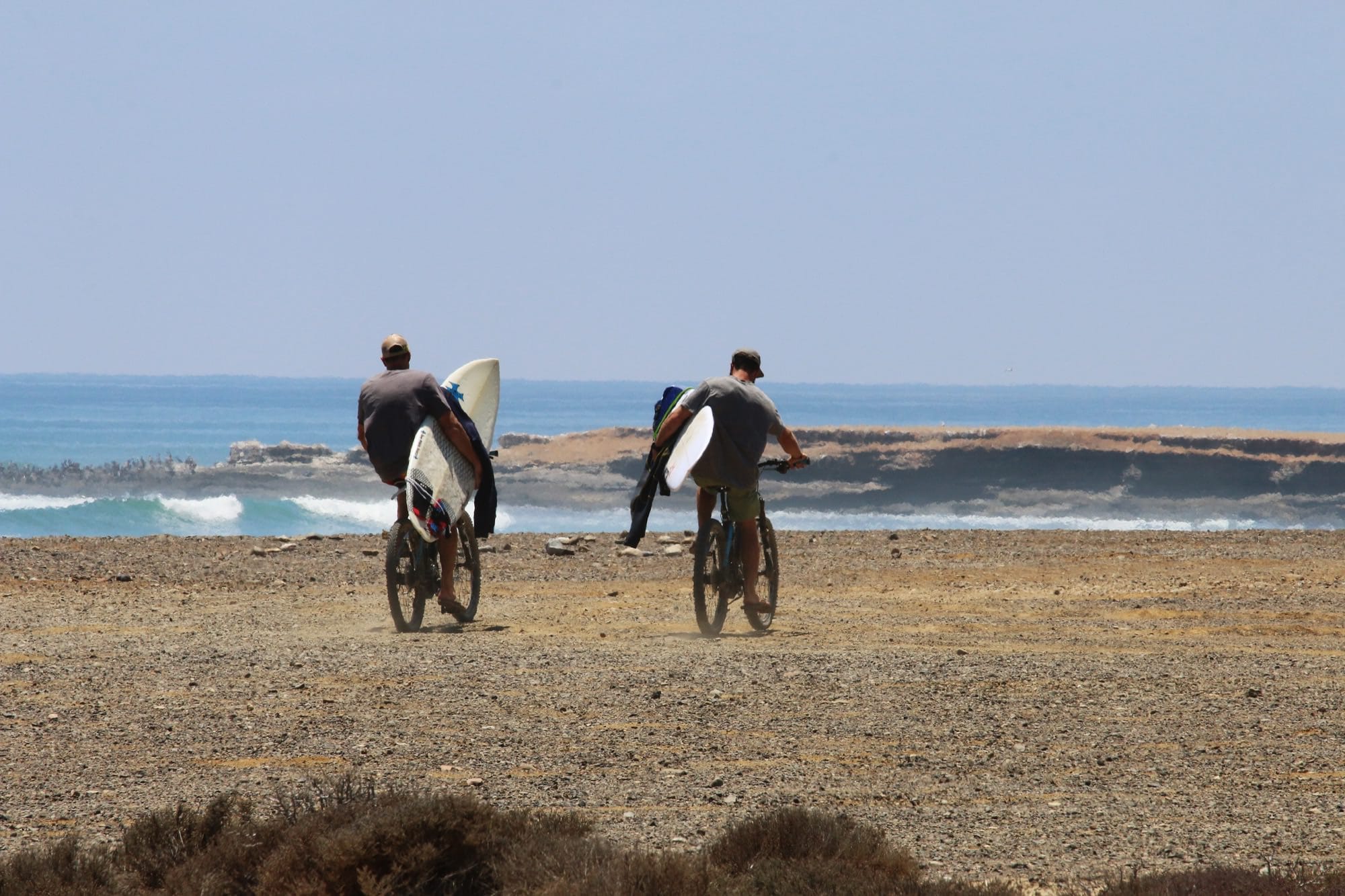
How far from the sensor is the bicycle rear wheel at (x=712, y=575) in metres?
9.50

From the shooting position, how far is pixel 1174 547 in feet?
55.1

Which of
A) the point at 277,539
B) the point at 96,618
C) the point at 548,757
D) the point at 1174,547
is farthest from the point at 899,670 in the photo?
the point at 277,539

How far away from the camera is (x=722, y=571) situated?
9.60 meters

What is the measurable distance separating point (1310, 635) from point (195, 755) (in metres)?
7.43

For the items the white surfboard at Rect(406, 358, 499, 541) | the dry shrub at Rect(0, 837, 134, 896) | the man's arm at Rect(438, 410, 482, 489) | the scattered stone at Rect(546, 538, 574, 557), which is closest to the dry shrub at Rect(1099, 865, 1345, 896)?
the dry shrub at Rect(0, 837, 134, 896)

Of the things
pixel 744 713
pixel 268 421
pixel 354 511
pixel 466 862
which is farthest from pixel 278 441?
pixel 466 862

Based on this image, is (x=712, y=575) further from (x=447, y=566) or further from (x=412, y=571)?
(x=412, y=571)

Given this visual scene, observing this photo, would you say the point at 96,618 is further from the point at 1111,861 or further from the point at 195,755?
the point at 1111,861

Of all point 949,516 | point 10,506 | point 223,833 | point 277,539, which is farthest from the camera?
point 949,516

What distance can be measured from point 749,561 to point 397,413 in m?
2.60

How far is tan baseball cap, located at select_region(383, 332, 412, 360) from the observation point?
9.71 metres

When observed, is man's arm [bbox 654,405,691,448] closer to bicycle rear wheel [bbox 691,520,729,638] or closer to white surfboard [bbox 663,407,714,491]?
white surfboard [bbox 663,407,714,491]

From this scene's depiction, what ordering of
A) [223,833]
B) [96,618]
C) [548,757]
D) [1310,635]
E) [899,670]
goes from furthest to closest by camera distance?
[96,618] < [1310,635] < [899,670] < [548,757] < [223,833]

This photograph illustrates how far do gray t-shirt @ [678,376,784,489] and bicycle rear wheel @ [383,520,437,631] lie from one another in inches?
77.4
